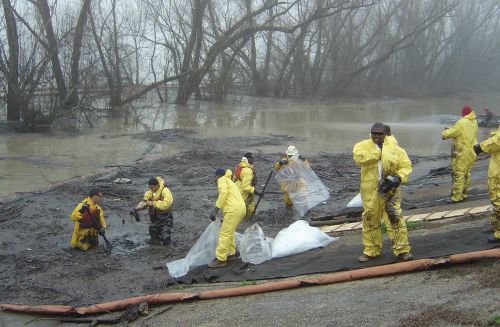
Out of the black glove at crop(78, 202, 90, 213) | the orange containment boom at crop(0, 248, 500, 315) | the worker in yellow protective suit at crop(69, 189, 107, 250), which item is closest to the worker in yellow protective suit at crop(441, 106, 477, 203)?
the orange containment boom at crop(0, 248, 500, 315)

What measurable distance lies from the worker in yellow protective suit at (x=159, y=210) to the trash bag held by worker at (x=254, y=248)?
193 cm

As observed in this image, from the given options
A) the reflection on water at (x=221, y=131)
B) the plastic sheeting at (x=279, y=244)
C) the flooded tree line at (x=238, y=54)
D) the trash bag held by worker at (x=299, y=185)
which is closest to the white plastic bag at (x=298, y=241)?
the plastic sheeting at (x=279, y=244)

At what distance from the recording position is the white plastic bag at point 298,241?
713cm

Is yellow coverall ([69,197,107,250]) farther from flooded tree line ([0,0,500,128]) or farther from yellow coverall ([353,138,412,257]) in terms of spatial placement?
flooded tree line ([0,0,500,128])

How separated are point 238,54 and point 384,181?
31334 mm

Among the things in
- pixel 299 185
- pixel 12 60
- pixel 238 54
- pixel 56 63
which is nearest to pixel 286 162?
pixel 299 185

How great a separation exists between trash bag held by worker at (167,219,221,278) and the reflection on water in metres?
5.79

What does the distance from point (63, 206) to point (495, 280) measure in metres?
8.21

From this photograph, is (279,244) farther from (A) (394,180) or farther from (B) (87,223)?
(B) (87,223)

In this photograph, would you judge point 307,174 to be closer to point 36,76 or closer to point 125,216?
point 125,216

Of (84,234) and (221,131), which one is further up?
(221,131)

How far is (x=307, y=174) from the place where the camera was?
1024 centimetres

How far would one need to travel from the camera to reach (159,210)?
8695mm

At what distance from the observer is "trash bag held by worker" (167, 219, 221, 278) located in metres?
7.23
